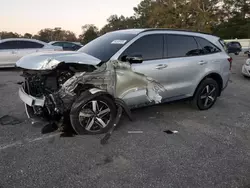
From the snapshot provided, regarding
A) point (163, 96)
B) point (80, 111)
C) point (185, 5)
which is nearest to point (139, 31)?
point (163, 96)

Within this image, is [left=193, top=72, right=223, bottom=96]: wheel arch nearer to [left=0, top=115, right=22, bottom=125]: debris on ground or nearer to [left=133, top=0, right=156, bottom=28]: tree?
[left=0, top=115, right=22, bottom=125]: debris on ground

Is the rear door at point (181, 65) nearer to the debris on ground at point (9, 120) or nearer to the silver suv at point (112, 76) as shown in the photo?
the silver suv at point (112, 76)

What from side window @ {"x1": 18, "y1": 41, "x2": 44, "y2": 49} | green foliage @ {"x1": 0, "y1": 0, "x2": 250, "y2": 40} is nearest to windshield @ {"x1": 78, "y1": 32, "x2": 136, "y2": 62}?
side window @ {"x1": 18, "y1": 41, "x2": 44, "y2": 49}

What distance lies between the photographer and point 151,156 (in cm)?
325

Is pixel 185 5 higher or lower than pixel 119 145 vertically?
higher

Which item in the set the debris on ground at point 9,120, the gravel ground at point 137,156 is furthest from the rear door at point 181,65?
the debris on ground at point 9,120

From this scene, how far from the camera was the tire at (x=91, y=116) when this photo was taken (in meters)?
3.57

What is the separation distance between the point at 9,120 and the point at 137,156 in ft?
8.87

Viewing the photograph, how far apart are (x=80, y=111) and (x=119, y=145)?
0.81 meters

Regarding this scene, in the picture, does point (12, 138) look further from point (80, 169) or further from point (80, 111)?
point (80, 169)

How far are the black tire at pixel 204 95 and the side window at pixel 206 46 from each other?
2.08ft

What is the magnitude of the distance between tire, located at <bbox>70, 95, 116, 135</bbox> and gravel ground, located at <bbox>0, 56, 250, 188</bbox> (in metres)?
0.15

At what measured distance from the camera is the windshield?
13.0 ft

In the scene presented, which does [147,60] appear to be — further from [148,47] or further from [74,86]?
[74,86]
